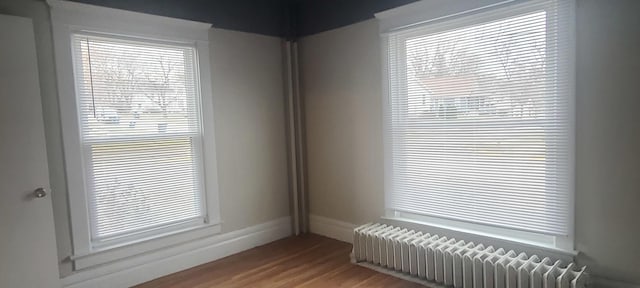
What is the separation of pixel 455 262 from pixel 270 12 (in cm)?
302

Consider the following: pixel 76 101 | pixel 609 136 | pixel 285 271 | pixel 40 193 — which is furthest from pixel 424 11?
pixel 40 193

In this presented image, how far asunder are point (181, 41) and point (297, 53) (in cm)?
131

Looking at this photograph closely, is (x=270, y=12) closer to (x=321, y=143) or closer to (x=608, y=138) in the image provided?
(x=321, y=143)

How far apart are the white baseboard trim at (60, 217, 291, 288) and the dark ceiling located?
6.70ft

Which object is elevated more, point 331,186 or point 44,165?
point 44,165

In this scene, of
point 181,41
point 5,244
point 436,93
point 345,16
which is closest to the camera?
point 5,244

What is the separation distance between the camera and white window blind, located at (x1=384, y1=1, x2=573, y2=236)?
2.69 m

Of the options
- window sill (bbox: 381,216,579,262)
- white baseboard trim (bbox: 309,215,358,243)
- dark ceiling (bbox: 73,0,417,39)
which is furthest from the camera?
white baseboard trim (bbox: 309,215,358,243)

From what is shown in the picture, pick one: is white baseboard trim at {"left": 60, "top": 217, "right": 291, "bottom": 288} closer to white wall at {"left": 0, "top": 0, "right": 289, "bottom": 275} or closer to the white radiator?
white wall at {"left": 0, "top": 0, "right": 289, "bottom": 275}

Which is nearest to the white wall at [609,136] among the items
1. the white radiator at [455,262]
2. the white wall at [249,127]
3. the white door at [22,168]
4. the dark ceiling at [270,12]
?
the white radiator at [455,262]

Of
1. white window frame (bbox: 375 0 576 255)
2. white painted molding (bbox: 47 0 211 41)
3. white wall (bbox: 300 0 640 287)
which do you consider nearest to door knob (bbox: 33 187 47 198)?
A: white painted molding (bbox: 47 0 211 41)

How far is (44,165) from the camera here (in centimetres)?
280

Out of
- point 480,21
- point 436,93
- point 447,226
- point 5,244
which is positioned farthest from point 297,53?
point 5,244

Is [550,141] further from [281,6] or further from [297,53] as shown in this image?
[281,6]
